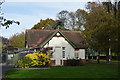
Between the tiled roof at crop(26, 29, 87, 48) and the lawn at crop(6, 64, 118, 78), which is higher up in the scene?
the tiled roof at crop(26, 29, 87, 48)

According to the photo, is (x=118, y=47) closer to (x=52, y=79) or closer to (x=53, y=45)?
(x=52, y=79)

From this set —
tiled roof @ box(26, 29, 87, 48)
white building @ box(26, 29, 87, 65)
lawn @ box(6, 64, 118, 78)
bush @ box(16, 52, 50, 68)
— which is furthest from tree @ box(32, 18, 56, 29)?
lawn @ box(6, 64, 118, 78)

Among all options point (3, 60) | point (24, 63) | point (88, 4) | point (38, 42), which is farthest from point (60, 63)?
point (88, 4)

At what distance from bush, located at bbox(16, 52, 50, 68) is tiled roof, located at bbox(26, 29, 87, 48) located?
5.76m

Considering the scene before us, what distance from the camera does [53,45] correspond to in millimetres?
34281

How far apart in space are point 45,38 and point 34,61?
33.4 feet

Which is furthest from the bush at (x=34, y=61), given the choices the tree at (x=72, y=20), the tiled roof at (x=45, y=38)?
the tree at (x=72, y=20)

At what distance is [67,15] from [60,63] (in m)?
35.3

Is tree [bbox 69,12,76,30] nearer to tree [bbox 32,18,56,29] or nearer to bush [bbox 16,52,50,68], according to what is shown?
tree [bbox 32,18,56,29]

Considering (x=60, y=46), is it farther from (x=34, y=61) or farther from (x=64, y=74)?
(x=64, y=74)

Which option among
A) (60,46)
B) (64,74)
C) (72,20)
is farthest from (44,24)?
(64,74)

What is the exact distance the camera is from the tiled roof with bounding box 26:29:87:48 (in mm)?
34438

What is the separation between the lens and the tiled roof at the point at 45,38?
34.4m

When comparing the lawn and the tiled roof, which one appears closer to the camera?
the lawn
